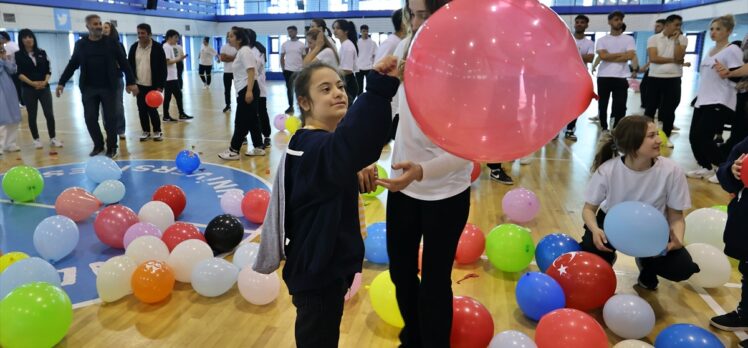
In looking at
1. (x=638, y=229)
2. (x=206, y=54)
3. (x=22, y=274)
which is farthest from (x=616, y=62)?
(x=206, y=54)

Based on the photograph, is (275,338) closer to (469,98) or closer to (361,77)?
(469,98)

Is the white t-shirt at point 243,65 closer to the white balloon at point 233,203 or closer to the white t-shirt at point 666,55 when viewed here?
the white balloon at point 233,203

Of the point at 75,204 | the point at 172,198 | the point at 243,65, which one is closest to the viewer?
the point at 75,204

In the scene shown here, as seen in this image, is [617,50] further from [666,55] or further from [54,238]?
[54,238]

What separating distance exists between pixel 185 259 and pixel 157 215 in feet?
2.94

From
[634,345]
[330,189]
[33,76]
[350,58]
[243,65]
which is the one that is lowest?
[634,345]

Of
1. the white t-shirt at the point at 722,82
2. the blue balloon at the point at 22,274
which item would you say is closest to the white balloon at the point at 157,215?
the blue balloon at the point at 22,274

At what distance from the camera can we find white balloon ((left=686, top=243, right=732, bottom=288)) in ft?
9.05

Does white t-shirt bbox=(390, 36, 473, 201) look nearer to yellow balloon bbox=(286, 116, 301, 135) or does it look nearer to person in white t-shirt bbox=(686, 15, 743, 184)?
person in white t-shirt bbox=(686, 15, 743, 184)

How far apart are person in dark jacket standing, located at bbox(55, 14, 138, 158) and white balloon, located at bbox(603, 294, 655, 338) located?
18.8 ft

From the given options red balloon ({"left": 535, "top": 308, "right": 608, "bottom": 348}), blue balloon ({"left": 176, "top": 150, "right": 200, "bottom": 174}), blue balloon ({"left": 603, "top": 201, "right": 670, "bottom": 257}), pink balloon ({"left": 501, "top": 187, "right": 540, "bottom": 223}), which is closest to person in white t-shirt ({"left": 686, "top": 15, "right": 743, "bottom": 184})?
pink balloon ({"left": 501, "top": 187, "right": 540, "bottom": 223})

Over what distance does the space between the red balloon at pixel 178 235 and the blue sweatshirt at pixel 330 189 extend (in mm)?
1839

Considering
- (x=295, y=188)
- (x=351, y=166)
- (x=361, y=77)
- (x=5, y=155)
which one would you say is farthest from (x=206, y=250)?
(x=361, y=77)

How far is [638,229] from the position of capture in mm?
2438
